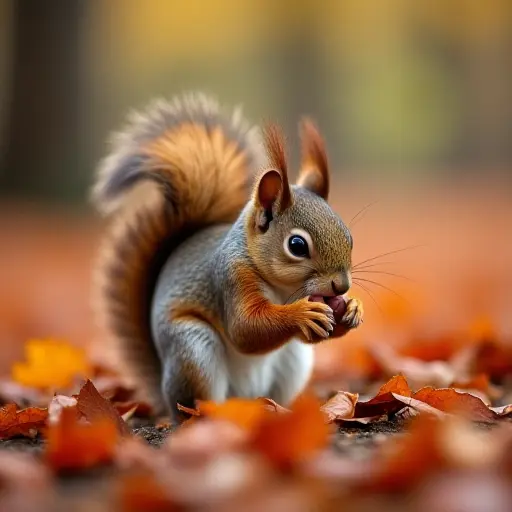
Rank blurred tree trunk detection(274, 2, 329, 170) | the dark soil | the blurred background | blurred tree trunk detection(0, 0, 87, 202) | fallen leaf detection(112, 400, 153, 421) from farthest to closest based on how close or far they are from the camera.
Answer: blurred tree trunk detection(274, 2, 329, 170) → blurred tree trunk detection(0, 0, 87, 202) → the blurred background → fallen leaf detection(112, 400, 153, 421) → the dark soil

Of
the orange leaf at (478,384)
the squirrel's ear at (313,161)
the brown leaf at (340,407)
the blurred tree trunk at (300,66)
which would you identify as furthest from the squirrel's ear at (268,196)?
the blurred tree trunk at (300,66)

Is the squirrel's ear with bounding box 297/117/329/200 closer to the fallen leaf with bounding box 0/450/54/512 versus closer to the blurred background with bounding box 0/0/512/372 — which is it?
the blurred background with bounding box 0/0/512/372

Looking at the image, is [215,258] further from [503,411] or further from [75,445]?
[75,445]

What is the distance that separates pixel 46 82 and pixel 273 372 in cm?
623

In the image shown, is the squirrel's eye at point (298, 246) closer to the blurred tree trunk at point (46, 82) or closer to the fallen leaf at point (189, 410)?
the fallen leaf at point (189, 410)

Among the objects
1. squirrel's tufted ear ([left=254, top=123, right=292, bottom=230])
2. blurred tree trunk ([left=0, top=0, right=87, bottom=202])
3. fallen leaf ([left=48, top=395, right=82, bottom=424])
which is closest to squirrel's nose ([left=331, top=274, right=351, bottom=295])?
squirrel's tufted ear ([left=254, top=123, right=292, bottom=230])

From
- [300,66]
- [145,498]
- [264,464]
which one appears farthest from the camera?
[300,66]

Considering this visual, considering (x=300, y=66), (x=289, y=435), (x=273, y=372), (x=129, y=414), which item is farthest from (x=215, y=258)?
(x=300, y=66)

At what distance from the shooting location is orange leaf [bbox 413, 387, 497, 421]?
204 cm

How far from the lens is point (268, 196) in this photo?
7.20ft

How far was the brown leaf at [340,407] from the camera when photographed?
202cm

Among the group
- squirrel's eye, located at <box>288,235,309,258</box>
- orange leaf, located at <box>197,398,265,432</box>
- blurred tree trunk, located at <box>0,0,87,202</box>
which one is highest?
blurred tree trunk, located at <box>0,0,87,202</box>

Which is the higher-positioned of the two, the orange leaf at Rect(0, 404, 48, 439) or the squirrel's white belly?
the squirrel's white belly

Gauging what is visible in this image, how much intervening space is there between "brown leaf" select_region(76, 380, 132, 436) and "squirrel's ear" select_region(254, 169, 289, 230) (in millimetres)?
546
